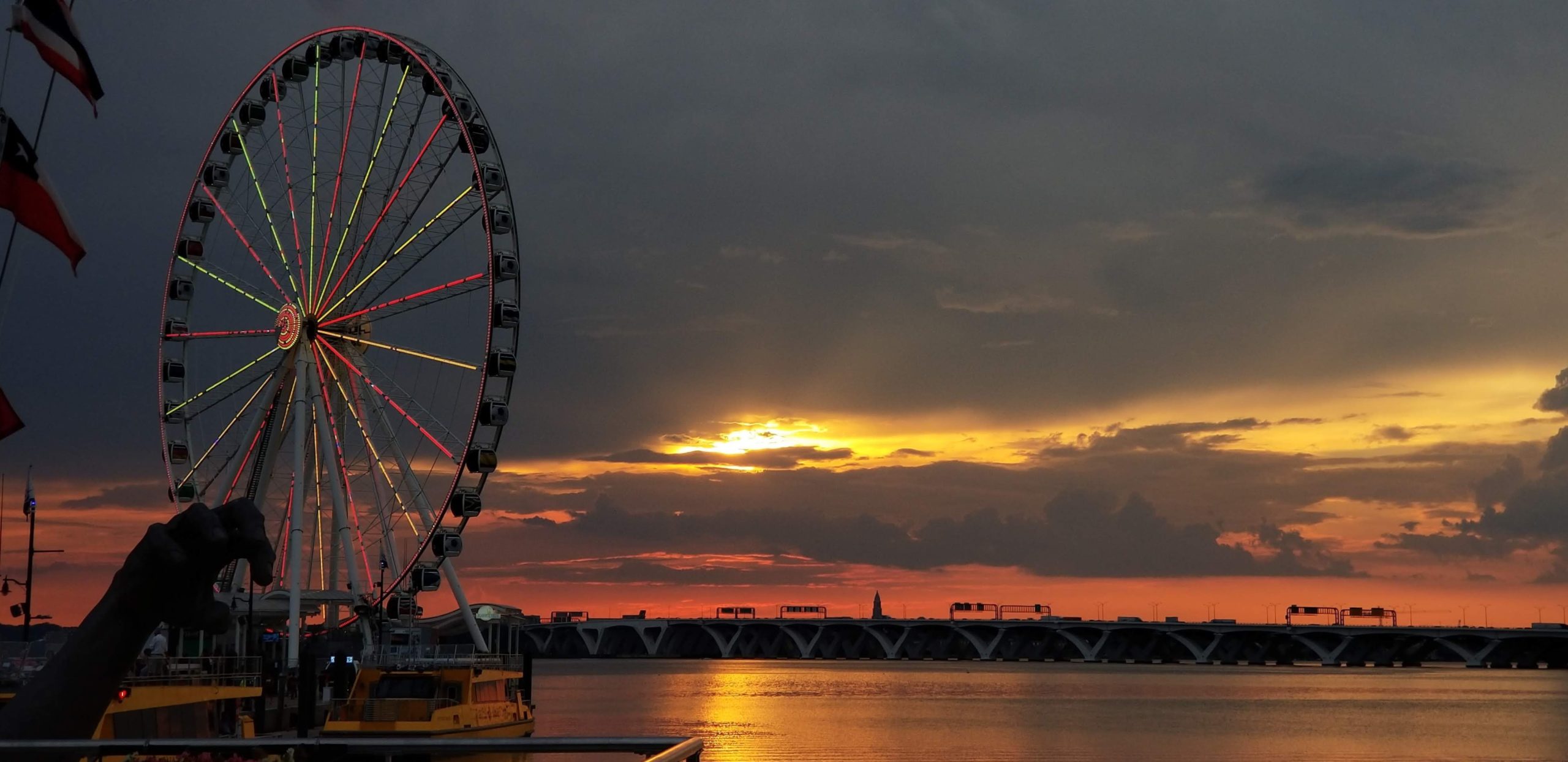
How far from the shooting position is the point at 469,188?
192 feet

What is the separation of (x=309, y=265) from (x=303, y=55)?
991 cm

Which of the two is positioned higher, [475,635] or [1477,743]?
[475,635]

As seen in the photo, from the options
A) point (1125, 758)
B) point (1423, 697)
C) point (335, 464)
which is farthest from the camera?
point (1423, 697)

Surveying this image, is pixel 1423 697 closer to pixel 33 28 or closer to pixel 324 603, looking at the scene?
pixel 324 603

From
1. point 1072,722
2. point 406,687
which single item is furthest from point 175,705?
point 1072,722

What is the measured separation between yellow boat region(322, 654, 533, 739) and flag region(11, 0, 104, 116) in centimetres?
3711

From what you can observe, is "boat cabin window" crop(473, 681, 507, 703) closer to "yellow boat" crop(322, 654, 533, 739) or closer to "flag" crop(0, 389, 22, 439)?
"yellow boat" crop(322, 654, 533, 739)

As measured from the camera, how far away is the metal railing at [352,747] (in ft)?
26.5

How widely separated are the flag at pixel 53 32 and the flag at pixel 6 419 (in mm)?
2947

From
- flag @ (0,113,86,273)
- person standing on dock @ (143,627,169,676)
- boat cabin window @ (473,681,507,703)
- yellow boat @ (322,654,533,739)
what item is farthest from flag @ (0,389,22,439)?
boat cabin window @ (473,681,507,703)

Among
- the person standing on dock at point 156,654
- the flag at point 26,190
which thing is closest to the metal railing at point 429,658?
the person standing on dock at point 156,654

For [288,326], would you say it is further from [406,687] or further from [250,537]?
[250,537]

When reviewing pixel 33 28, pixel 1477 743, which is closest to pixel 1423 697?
pixel 1477 743

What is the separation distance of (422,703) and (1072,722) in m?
75.6
